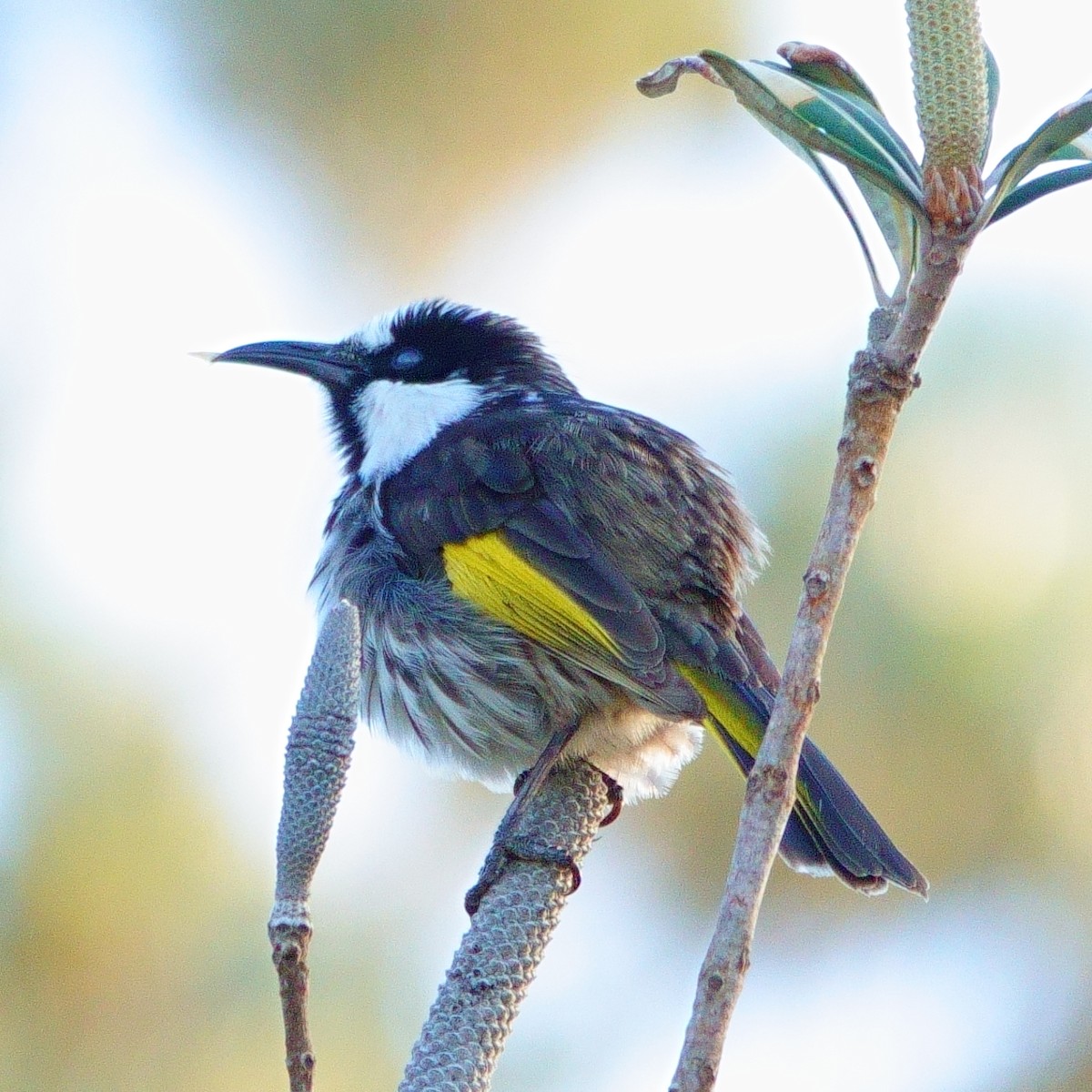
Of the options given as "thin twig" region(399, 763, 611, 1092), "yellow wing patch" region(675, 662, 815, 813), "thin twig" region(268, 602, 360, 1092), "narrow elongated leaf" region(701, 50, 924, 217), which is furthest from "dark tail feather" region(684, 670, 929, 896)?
"thin twig" region(268, 602, 360, 1092)

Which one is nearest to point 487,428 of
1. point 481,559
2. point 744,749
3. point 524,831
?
point 481,559

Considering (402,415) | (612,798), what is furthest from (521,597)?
(402,415)

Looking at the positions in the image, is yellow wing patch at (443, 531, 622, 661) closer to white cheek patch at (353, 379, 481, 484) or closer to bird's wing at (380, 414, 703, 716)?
bird's wing at (380, 414, 703, 716)

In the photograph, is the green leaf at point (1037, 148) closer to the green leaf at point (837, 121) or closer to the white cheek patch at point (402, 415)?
the green leaf at point (837, 121)

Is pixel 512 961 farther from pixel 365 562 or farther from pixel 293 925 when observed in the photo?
pixel 365 562

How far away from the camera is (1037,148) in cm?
168

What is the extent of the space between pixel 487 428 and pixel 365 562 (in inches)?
16.3

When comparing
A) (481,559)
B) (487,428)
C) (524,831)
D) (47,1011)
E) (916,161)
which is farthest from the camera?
(47,1011)

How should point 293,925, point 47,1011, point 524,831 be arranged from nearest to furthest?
point 293,925
point 524,831
point 47,1011

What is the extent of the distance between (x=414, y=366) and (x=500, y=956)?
8.10 ft

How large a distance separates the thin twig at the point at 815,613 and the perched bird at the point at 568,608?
1397 millimetres

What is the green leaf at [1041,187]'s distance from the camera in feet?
5.59

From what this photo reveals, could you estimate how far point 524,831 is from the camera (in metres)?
2.52

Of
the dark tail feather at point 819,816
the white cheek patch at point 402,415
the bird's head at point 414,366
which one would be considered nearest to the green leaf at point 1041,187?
the dark tail feather at point 819,816
